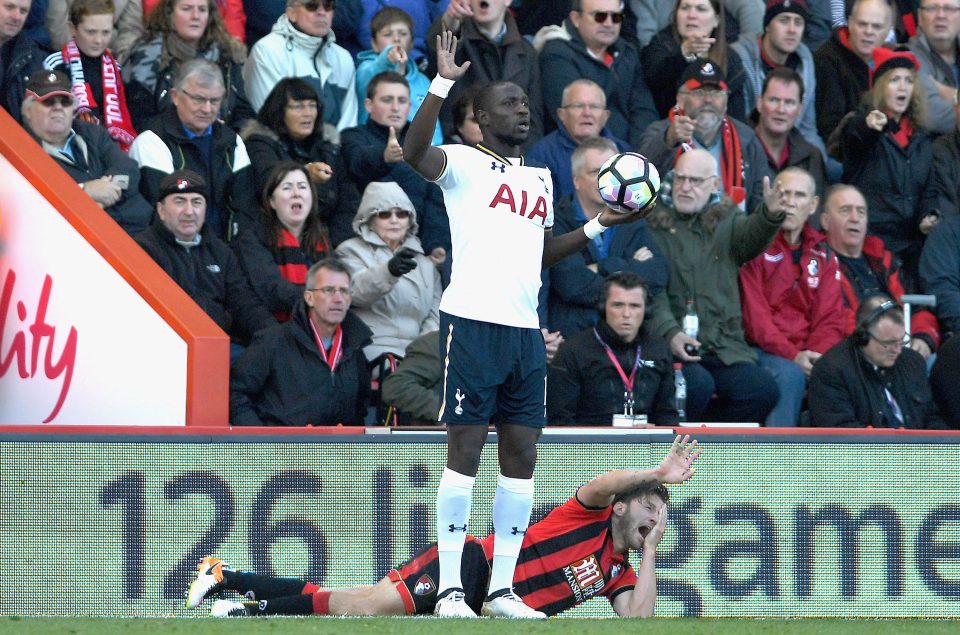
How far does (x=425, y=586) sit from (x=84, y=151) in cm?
408

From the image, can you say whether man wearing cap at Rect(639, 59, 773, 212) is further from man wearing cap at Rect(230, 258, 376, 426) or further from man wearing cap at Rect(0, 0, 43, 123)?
man wearing cap at Rect(0, 0, 43, 123)

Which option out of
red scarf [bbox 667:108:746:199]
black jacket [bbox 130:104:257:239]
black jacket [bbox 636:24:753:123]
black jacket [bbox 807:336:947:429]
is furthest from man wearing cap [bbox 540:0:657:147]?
black jacket [bbox 807:336:947:429]

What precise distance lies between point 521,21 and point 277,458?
19.2 feet

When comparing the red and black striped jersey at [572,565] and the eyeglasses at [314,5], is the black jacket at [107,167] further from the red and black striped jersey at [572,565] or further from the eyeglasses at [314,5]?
the red and black striped jersey at [572,565]

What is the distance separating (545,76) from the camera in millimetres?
11875

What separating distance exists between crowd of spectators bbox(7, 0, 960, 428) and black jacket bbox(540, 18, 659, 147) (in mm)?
20

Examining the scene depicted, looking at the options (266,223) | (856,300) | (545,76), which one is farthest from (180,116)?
(856,300)

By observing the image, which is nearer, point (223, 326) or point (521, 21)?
point (223, 326)

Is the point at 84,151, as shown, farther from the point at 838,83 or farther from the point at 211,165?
the point at 838,83

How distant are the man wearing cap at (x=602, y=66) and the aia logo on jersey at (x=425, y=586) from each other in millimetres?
5059

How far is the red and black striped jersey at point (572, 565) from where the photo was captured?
24.4ft

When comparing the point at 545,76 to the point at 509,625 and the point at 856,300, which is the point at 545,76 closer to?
the point at 856,300

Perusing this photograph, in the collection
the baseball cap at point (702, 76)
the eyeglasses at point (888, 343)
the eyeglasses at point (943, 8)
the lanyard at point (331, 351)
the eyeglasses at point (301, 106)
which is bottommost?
the lanyard at point (331, 351)

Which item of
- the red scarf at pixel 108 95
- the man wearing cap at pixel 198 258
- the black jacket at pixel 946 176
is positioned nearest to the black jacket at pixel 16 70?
the red scarf at pixel 108 95
